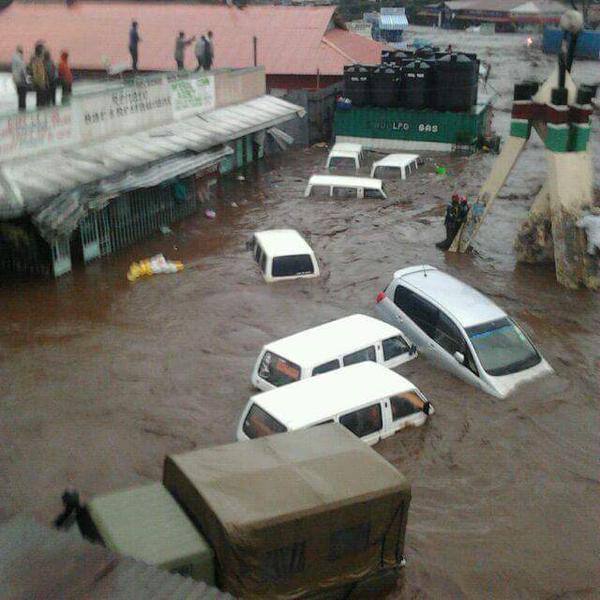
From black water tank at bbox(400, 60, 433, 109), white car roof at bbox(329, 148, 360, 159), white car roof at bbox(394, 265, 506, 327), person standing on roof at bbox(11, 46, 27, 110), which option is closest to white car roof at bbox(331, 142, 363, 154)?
white car roof at bbox(329, 148, 360, 159)

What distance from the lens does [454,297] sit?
1314 centimetres

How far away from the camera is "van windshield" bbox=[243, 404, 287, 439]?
9.59m

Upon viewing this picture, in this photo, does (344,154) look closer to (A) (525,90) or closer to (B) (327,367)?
(A) (525,90)

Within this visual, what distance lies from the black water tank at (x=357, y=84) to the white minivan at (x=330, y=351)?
65.6ft

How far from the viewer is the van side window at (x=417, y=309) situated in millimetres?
13039

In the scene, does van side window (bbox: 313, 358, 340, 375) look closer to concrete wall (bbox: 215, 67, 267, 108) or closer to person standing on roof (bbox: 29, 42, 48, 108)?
person standing on roof (bbox: 29, 42, 48, 108)

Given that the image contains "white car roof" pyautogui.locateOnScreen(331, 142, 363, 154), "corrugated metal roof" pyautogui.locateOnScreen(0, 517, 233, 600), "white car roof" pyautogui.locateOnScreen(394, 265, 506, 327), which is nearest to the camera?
"corrugated metal roof" pyautogui.locateOnScreen(0, 517, 233, 600)

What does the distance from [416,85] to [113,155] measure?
15.9 metres

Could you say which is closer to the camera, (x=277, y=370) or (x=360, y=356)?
(x=277, y=370)

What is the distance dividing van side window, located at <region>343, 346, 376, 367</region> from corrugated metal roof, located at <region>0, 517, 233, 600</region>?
6.73m

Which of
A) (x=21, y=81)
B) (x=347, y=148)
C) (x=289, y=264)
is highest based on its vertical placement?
(x=21, y=81)

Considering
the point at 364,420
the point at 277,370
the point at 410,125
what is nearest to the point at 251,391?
the point at 277,370

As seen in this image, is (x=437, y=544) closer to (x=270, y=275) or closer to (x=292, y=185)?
(x=270, y=275)

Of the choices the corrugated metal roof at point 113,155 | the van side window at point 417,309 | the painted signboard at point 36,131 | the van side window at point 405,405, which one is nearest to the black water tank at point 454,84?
the corrugated metal roof at point 113,155
